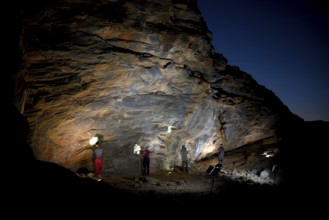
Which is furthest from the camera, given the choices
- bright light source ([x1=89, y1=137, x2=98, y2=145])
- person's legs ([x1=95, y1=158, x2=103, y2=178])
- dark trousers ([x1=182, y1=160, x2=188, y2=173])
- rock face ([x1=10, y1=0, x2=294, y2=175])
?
dark trousers ([x1=182, y1=160, x2=188, y2=173])

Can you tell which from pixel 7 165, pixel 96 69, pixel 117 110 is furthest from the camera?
pixel 117 110

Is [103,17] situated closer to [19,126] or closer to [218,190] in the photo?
[19,126]

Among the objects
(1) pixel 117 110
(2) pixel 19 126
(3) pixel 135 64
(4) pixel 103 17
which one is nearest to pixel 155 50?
(3) pixel 135 64

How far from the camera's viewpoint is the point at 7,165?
3461mm

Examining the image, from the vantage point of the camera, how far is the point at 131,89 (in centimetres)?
1301

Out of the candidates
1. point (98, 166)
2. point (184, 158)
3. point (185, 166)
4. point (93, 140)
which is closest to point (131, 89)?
point (93, 140)

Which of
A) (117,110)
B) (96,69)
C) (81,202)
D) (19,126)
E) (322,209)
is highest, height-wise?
(96,69)

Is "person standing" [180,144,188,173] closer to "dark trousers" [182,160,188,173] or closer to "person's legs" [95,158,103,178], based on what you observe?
"dark trousers" [182,160,188,173]

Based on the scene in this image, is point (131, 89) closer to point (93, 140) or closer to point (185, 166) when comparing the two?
point (93, 140)

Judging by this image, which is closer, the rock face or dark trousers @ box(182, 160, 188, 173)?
the rock face

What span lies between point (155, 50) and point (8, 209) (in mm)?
10325

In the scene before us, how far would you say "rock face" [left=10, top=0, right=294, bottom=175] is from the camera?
10070 mm

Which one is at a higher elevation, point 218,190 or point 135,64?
point 135,64

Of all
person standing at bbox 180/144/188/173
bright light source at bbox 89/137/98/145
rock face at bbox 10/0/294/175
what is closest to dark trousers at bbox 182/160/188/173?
person standing at bbox 180/144/188/173
